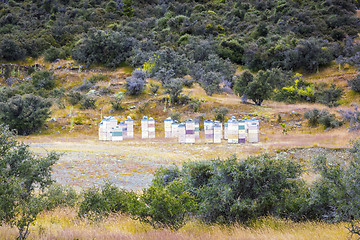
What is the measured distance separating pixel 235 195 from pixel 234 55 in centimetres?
2923

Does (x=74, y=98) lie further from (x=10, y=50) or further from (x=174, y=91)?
(x=10, y=50)

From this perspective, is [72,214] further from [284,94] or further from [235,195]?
[284,94]

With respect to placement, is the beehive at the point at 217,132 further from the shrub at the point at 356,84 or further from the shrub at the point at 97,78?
the shrub at the point at 97,78

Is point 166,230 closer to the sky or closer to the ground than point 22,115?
closer to the ground

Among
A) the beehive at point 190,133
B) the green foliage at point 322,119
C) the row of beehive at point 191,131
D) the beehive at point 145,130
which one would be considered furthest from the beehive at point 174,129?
the green foliage at point 322,119

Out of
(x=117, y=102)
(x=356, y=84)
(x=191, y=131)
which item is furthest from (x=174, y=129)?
(x=356, y=84)

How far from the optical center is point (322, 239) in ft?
13.8

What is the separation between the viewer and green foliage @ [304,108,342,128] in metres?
13.6

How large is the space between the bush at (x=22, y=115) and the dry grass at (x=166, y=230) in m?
10.7

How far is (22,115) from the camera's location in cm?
1485

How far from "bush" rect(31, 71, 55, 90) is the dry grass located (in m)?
22.3

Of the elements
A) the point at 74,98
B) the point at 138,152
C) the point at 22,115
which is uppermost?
the point at 74,98

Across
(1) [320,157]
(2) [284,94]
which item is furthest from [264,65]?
(1) [320,157]

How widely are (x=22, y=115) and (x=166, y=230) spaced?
1310 cm
